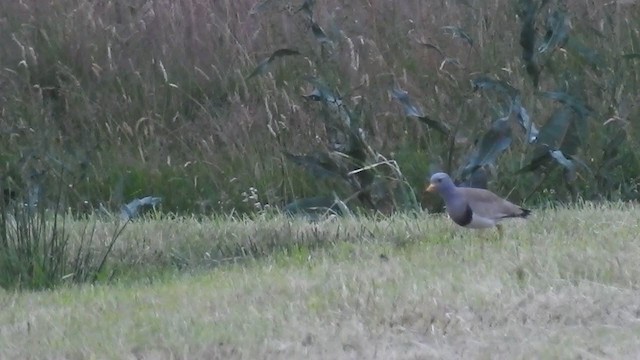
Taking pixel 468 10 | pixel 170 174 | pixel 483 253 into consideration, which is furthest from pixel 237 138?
pixel 483 253

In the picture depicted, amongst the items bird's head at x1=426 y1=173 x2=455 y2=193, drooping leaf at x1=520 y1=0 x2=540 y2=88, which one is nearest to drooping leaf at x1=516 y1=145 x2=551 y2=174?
drooping leaf at x1=520 y1=0 x2=540 y2=88

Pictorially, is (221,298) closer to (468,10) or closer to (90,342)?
(90,342)

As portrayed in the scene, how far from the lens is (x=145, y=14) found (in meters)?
13.2

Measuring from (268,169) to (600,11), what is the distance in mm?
3571

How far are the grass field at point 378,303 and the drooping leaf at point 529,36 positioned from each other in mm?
1803

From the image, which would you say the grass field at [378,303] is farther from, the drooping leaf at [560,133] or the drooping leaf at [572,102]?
the drooping leaf at [560,133]

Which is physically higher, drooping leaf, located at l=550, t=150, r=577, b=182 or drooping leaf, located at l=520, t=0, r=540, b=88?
drooping leaf, located at l=520, t=0, r=540, b=88

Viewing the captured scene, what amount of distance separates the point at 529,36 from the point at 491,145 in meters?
0.83

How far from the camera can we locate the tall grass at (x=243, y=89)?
33.9 ft

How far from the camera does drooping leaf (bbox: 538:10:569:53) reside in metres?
9.02

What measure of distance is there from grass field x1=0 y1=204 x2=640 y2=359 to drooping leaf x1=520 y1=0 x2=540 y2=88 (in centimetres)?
180

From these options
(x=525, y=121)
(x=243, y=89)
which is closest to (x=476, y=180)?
(x=525, y=121)

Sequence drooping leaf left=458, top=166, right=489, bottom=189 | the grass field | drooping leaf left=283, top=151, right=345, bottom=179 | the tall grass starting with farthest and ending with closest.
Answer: the tall grass, drooping leaf left=283, top=151, right=345, bottom=179, drooping leaf left=458, top=166, right=489, bottom=189, the grass field

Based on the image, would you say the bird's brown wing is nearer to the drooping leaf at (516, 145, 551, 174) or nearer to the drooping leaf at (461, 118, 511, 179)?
the drooping leaf at (461, 118, 511, 179)
